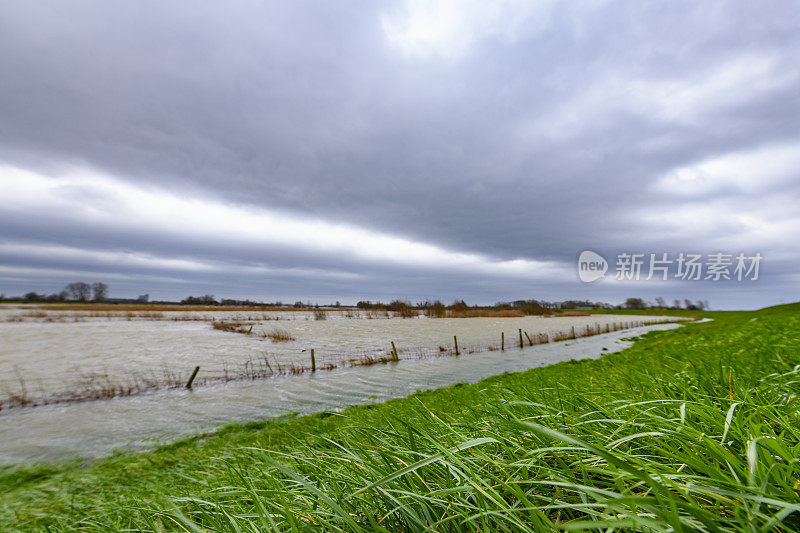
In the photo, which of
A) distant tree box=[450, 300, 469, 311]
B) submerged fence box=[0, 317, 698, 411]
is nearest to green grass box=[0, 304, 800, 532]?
submerged fence box=[0, 317, 698, 411]

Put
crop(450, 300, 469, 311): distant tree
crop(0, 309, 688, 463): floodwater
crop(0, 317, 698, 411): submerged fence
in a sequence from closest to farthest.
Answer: crop(0, 309, 688, 463): floodwater
crop(0, 317, 698, 411): submerged fence
crop(450, 300, 469, 311): distant tree

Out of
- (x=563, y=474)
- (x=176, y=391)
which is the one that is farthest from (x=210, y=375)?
(x=563, y=474)

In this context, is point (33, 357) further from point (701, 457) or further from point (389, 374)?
point (701, 457)

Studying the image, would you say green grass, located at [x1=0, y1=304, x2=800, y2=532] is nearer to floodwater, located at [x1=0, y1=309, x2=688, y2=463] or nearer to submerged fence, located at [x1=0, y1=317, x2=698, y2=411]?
floodwater, located at [x1=0, y1=309, x2=688, y2=463]

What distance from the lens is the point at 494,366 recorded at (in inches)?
1080

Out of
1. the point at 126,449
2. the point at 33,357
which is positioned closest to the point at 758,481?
the point at 126,449

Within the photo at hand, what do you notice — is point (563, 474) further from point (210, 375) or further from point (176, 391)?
point (210, 375)

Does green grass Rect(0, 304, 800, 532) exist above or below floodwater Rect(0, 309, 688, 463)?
above

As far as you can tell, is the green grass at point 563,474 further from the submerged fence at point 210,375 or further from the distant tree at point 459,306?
the distant tree at point 459,306

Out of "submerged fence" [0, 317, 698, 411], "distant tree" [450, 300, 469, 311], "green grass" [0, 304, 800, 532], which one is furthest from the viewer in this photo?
"distant tree" [450, 300, 469, 311]

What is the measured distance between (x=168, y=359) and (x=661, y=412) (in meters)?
39.9

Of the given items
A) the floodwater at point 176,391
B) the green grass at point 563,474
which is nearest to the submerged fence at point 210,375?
the floodwater at point 176,391

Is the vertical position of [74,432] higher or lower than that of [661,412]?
lower

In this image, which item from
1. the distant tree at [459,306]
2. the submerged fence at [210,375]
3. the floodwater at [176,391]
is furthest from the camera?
the distant tree at [459,306]
